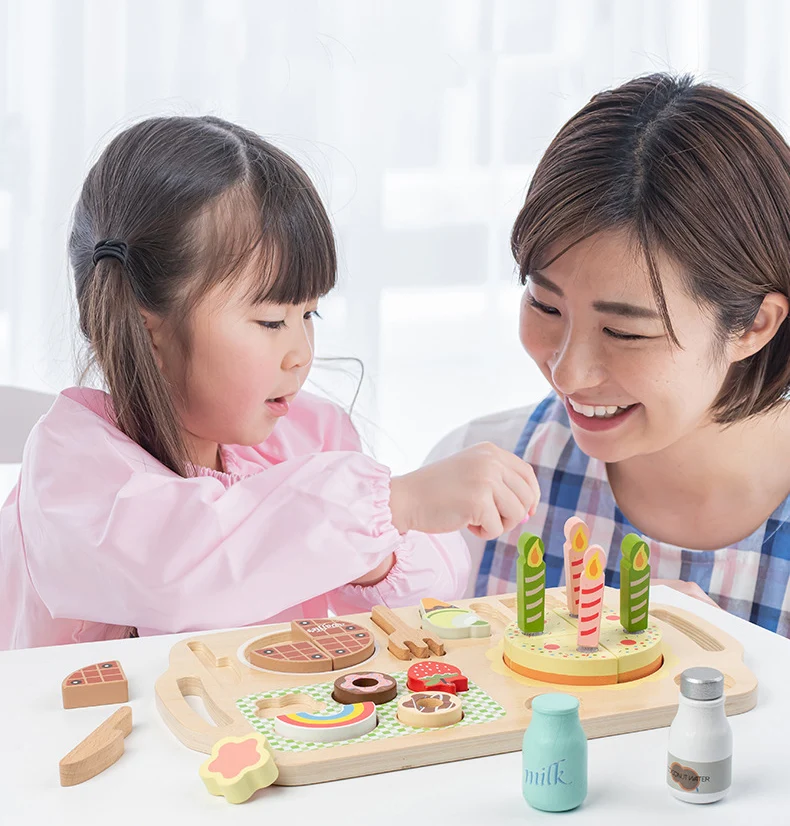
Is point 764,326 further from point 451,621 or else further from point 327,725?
point 327,725

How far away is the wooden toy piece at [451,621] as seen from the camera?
36.0 inches

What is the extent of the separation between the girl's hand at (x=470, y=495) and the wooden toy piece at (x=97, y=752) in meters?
0.35

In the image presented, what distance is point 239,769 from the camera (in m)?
0.67

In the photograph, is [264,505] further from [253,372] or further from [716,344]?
[716,344]

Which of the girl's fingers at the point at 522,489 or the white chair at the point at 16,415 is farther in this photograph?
the white chair at the point at 16,415

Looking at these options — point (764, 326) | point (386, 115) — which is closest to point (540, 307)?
point (764, 326)

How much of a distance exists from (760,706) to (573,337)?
0.41 m

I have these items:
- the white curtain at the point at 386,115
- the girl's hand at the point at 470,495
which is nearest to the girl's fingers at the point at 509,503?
the girl's hand at the point at 470,495

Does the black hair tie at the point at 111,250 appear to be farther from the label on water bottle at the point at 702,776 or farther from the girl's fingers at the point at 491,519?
the label on water bottle at the point at 702,776

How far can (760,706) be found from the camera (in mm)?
805

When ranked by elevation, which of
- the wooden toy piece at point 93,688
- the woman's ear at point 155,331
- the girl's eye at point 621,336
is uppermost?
the girl's eye at point 621,336

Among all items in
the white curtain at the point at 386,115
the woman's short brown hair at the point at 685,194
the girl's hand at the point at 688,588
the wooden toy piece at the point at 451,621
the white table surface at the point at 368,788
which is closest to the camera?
the white table surface at the point at 368,788

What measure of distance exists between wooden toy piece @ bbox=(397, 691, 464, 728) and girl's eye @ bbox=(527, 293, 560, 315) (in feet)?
1.61

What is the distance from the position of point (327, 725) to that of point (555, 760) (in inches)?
6.2
